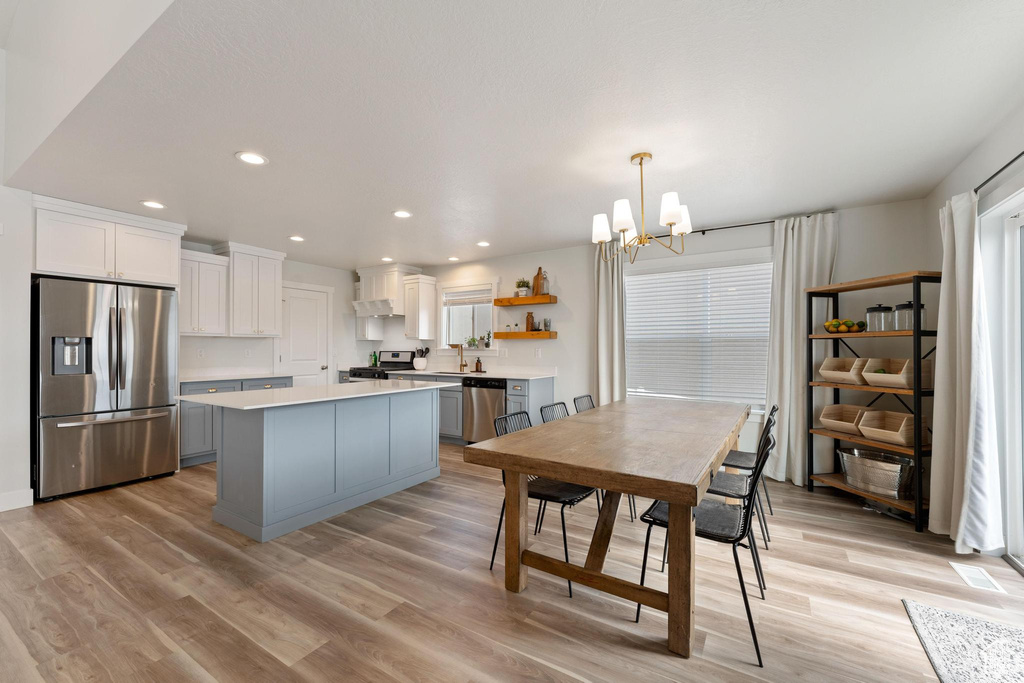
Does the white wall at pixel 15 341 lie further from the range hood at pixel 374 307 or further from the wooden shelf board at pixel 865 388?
the wooden shelf board at pixel 865 388

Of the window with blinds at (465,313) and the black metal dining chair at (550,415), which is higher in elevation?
the window with blinds at (465,313)

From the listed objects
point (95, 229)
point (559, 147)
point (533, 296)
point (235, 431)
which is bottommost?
point (235, 431)

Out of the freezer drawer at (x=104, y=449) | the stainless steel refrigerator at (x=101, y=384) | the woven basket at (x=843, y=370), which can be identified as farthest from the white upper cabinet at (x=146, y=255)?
the woven basket at (x=843, y=370)

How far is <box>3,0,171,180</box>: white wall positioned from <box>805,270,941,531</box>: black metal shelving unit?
173 inches

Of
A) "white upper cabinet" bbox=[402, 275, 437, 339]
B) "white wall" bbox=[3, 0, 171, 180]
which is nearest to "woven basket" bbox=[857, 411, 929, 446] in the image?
"white wall" bbox=[3, 0, 171, 180]

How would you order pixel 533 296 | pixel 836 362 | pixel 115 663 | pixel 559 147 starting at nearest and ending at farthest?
pixel 115 663 < pixel 559 147 < pixel 836 362 < pixel 533 296

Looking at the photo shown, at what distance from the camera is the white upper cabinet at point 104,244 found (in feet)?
11.7

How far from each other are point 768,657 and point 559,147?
268cm

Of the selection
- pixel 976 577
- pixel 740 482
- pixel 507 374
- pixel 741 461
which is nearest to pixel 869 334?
pixel 741 461

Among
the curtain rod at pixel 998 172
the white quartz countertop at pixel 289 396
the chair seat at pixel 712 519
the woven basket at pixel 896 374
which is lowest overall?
the chair seat at pixel 712 519

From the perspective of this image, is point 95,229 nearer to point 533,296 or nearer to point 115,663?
point 115,663

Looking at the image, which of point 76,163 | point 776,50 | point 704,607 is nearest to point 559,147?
point 776,50

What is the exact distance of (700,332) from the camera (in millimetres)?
4680

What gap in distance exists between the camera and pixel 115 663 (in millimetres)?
1752
